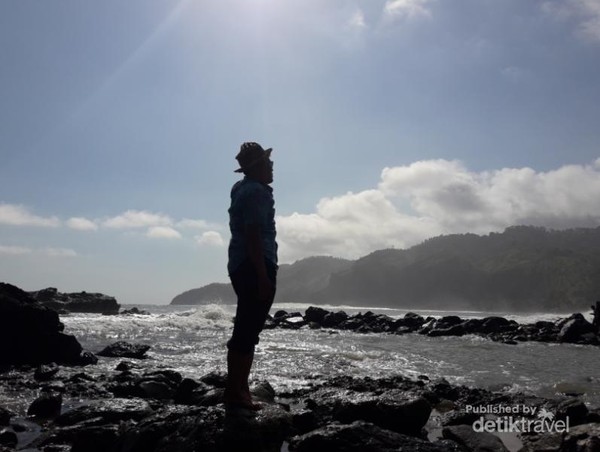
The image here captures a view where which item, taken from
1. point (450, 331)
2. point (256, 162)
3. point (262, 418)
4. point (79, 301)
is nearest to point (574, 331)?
point (450, 331)

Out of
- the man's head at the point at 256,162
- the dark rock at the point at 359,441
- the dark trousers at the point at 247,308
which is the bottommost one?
the dark rock at the point at 359,441

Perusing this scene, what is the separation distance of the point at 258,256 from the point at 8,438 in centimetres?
454

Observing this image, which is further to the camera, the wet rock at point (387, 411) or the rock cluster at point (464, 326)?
the rock cluster at point (464, 326)

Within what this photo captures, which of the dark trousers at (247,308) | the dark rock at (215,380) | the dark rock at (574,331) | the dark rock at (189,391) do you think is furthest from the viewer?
the dark rock at (574,331)

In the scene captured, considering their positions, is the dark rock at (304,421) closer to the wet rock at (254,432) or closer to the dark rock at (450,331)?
the wet rock at (254,432)

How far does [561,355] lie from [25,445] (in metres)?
20.5

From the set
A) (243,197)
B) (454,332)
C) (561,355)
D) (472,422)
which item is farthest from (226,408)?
(454,332)

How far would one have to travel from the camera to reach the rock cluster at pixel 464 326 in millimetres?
28005

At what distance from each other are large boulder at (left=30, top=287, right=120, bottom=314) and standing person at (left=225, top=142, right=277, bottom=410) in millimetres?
68727

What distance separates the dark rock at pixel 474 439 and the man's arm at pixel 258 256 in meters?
3.40

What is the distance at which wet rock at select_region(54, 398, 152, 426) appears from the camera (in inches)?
274

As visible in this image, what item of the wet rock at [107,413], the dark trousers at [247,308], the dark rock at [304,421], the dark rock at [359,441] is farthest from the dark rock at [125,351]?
the dark trousers at [247,308]

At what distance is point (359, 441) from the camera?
520 centimetres

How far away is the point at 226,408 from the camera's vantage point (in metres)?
5.09
